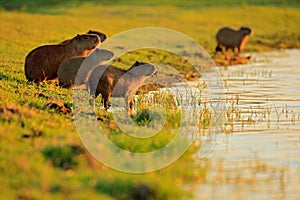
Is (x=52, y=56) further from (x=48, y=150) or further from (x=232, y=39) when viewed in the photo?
(x=232, y=39)

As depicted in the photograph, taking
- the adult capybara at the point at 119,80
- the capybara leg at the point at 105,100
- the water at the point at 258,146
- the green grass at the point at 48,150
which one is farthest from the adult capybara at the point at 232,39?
the capybara leg at the point at 105,100

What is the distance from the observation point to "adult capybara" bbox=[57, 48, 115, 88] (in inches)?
462

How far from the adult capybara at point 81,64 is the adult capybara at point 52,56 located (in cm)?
65

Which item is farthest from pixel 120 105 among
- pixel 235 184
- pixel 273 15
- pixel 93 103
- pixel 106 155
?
pixel 273 15

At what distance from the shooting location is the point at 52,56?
12.6 m

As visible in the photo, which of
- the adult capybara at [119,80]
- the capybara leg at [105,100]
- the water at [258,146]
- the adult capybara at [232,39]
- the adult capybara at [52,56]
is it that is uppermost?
the adult capybara at [232,39]

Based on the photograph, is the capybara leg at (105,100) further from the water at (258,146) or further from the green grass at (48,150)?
the water at (258,146)

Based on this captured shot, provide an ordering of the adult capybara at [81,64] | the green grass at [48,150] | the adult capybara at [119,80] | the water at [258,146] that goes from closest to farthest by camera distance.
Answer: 1. the green grass at [48,150]
2. the water at [258,146]
3. the adult capybara at [119,80]
4. the adult capybara at [81,64]

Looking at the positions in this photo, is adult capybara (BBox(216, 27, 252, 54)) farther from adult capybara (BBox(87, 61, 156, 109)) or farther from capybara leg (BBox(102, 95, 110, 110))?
capybara leg (BBox(102, 95, 110, 110))

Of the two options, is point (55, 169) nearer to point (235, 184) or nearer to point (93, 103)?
point (235, 184)

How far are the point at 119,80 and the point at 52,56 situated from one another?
8.09 feet

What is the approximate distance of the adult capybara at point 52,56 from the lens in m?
12.5

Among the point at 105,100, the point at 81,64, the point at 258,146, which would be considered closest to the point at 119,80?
the point at 105,100

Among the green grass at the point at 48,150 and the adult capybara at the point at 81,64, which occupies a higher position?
the adult capybara at the point at 81,64
